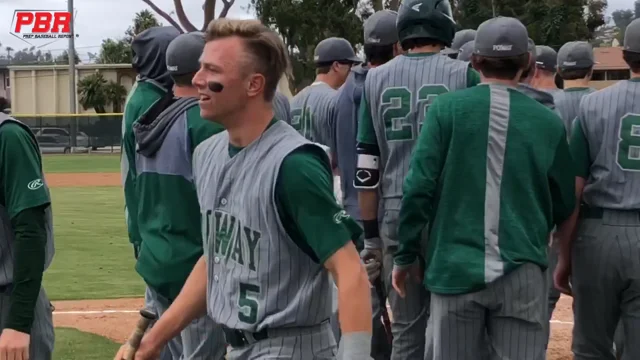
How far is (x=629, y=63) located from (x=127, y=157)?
2.80 meters

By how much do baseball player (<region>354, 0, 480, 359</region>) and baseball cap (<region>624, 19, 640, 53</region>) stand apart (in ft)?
2.83

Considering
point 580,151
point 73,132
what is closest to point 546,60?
point 580,151

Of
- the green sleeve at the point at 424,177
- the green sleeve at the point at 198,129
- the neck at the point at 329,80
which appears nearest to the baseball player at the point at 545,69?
the neck at the point at 329,80

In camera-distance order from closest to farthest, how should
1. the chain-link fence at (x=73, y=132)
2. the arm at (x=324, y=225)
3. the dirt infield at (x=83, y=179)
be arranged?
the arm at (x=324, y=225) < the dirt infield at (x=83, y=179) < the chain-link fence at (x=73, y=132)

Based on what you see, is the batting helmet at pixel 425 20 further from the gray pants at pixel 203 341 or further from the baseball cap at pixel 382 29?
the gray pants at pixel 203 341

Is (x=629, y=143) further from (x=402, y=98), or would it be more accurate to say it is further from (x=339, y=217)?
(x=339, y=217)

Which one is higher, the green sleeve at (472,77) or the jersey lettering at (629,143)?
the green sleeve at (472,77)

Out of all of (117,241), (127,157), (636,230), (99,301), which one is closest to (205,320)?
(127,157)

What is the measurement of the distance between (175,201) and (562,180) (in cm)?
181

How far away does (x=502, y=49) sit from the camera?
4520 mm

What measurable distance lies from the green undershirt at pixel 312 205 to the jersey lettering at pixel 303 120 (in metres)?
4.26

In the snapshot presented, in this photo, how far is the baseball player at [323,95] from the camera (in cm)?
720

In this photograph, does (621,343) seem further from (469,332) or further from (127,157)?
(127,157)

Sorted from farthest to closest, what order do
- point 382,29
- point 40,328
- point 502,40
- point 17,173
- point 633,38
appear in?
1. point 382,29
2. point 633,38
3. point 502,40
4. point 40,328
5. point 17,173
